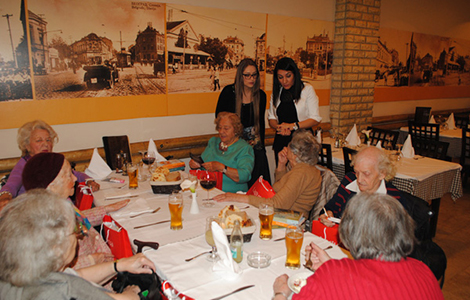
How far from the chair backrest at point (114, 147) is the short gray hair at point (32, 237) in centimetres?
274

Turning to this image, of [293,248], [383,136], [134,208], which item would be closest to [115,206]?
[134,208]

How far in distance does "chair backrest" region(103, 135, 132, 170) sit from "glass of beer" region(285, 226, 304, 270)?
283cm

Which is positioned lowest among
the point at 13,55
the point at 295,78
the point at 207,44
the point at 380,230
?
the point at 380,230

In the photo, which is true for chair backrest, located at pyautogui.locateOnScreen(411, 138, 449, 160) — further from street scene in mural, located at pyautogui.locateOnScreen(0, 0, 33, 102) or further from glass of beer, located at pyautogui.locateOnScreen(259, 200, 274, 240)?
street scene in mural, located at pyautogui.locateOnScreen(0, 0, 33, 102)

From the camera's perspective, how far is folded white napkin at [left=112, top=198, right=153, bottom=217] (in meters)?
2.35

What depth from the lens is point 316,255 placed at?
171 cm

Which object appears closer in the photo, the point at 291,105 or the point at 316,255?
the point at 316,255

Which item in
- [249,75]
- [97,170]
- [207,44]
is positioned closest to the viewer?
[97,170]

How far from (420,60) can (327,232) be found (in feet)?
23.0

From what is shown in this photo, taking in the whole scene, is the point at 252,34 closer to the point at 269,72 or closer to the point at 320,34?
the point at 269,72

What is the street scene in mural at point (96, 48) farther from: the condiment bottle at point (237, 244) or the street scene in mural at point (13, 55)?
the condiment bottle at point (237, 244)

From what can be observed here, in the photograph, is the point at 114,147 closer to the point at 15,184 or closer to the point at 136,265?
the point at 15,184

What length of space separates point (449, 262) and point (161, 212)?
3070 mm

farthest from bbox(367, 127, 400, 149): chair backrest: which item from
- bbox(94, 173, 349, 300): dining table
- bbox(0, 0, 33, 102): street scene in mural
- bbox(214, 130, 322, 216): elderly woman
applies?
bbox(0, 0, 33, 102): street scene in mural
